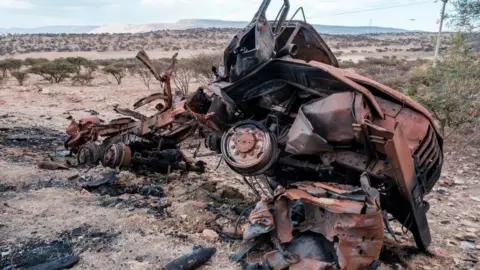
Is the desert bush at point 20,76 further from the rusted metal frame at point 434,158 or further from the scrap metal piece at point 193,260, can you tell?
the rusted metal frame at point 434,158

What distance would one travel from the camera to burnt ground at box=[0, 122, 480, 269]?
4312 mm

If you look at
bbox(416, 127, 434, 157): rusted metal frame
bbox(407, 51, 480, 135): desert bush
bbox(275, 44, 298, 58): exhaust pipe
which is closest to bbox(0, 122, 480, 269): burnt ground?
bbox(416, 127, 434, 157): rusted metal frame

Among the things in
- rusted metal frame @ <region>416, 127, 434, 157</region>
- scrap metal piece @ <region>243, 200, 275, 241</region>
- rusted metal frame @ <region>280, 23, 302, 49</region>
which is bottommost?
scrap metal piece @ <region>243, 200, 275, 241</region>

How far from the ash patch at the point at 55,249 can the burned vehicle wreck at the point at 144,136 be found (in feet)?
7.07

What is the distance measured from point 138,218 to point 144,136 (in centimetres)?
210

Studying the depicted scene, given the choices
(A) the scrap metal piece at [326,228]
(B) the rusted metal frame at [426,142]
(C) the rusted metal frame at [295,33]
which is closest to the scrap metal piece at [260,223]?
(A) the scrap metal piece at [326,228]

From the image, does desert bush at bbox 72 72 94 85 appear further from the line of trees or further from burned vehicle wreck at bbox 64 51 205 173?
burned vehicle wreck at bbox 64 51 205 173

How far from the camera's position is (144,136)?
695 centimetres

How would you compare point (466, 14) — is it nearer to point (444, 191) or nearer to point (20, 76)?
point (444, 191)

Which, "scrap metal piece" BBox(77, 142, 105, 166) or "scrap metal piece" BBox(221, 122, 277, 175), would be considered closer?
"scrap metal piece" BBox(221, 122, 277, 175)

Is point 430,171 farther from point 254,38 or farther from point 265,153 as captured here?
point 254,38

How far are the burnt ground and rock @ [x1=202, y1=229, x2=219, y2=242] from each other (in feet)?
0.06

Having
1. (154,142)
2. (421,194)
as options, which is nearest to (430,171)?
(421,194)

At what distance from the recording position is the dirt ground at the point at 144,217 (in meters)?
4.36
